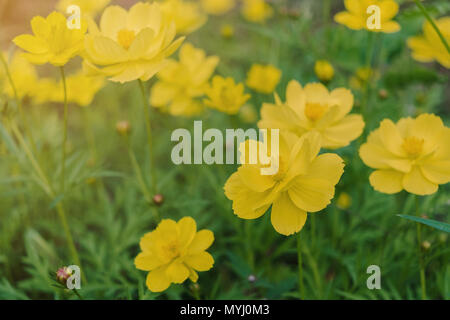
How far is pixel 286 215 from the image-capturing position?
2.42ft

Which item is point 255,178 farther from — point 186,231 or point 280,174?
point 186,231

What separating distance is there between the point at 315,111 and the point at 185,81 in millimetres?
488

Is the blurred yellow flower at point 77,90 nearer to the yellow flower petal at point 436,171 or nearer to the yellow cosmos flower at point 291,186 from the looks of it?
the yellow cosmos flower at point 291,186

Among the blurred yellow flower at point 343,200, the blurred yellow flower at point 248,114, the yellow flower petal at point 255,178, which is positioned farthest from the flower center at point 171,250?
the blurred yellow flower at point 248,114

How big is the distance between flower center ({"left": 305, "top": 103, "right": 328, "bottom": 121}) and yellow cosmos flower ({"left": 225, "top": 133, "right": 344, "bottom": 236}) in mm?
178

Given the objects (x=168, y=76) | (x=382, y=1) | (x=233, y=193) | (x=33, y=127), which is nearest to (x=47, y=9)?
(x=33, y=127)

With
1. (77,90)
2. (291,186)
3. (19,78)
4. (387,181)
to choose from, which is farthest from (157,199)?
(19,78)

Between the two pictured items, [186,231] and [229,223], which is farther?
[229,223]

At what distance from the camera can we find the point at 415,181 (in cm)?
84

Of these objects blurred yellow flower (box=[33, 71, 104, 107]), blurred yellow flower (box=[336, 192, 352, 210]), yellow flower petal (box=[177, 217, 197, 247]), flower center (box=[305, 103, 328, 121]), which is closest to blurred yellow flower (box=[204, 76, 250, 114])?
flower center (box=[305, 103, 328, 121])

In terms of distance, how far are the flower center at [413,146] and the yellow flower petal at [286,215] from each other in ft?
0.96

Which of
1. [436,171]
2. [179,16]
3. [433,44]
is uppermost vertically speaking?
[179,16]

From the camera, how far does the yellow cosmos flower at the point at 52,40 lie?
818 mm

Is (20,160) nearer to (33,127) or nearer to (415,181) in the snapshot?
(33,127)
